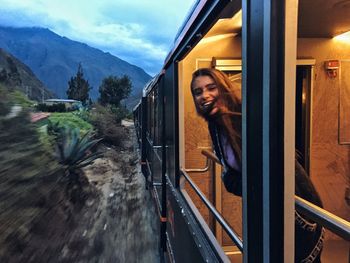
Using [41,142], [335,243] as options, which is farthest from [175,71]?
[41,142]

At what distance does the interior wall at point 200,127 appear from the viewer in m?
3.46

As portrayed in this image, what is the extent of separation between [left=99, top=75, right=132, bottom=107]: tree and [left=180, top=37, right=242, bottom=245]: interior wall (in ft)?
140

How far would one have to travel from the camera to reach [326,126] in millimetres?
3334

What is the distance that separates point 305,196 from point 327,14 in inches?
58.2

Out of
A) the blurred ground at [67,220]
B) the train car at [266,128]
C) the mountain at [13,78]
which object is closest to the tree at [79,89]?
the mountain at [13,78]

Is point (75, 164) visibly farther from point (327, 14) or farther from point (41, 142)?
point (327, 14)

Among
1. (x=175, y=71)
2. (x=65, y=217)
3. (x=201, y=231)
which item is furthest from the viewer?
(x=65, y=217)

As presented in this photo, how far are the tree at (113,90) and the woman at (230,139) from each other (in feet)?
144

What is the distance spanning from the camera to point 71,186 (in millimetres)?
7262

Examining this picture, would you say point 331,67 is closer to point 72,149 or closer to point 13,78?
point 72,149

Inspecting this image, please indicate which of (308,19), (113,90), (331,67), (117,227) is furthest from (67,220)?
(113,90)

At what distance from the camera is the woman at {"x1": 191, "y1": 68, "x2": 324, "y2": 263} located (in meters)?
1.69

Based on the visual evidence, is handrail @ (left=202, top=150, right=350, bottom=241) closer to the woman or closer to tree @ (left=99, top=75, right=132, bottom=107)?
the woman

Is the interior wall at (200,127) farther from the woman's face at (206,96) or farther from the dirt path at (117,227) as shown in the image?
the dirt path at (117,227)
